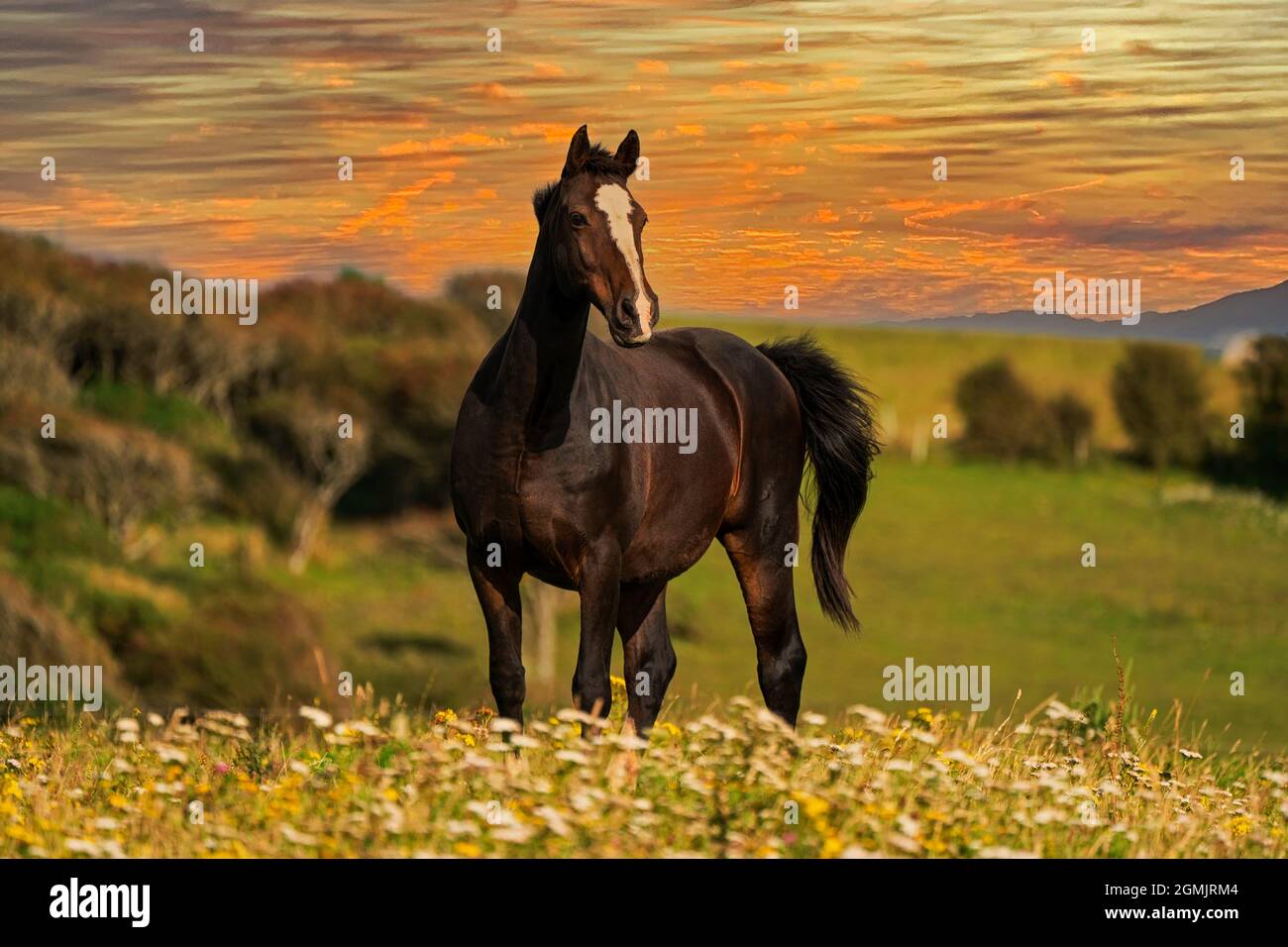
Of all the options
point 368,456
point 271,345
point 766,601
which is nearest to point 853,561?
point 368,456

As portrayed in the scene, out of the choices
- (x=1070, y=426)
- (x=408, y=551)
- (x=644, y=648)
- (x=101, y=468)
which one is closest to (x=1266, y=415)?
(x=1070, y=426)

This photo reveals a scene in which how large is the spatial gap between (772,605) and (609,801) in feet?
13.3

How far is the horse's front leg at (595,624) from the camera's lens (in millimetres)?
8656

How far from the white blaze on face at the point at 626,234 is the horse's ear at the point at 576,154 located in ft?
0.79

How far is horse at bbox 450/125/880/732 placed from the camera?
8422 millimetres

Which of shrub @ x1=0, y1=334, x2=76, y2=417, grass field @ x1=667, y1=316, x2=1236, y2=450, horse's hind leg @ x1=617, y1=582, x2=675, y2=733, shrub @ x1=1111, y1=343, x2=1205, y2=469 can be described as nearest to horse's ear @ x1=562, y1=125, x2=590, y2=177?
horse's hind leg @ x1=617, y1=582, x2=675, y2=733

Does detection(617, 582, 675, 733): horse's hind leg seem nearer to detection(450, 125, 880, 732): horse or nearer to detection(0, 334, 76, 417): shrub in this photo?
detection(450, 125, 880, 732): horse

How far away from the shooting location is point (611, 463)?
8.91m

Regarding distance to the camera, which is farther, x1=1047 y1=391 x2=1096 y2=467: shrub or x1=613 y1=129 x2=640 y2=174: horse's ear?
x1=1047 y1=391 x2=1096 y2=467: shrub

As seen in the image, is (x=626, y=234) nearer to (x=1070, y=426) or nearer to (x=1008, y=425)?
(x=1008, y=425)

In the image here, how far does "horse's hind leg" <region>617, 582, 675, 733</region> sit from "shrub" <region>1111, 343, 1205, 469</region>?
69640 mm

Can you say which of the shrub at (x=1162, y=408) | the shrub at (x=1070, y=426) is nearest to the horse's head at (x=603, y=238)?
the shrub at (x=1162, y=408)
